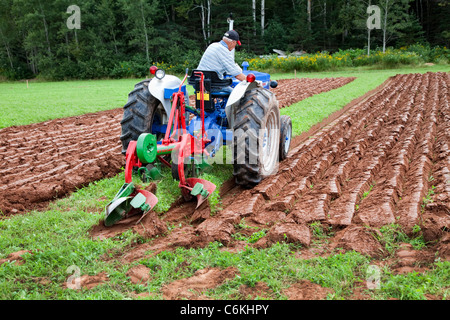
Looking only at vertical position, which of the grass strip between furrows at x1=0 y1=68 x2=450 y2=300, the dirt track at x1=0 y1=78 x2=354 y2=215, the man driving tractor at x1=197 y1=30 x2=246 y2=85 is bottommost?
the grass strip between furrows at x1=0 y1=68 x2=450 y2=300

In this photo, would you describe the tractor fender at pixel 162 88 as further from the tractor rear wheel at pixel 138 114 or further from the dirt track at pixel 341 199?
the dirt track at pixel 341 199

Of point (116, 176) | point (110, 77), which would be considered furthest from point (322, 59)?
point (116, 176)

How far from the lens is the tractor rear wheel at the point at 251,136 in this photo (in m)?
4.91

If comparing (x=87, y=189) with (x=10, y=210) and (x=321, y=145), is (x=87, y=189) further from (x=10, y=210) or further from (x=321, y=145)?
(x=321, y=145)

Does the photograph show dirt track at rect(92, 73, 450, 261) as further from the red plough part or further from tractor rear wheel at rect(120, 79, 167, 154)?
tractor rear wheel at rect(120, 79, 167, 154)

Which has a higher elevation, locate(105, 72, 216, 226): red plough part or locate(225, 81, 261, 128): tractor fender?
locate(225, 81, 261, 128): tractor fender

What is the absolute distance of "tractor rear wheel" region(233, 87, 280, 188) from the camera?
4914mm

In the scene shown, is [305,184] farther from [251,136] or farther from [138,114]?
[138,114]

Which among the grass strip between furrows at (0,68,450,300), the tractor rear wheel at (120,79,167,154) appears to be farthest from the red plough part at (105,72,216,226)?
the tractor rear wheel at (120,79,167,154)

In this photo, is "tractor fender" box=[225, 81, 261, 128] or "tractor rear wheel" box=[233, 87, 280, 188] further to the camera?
"tractor fender" box=[225, 81, 261, 128]

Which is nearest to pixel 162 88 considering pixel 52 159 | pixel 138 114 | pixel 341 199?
pixel 138 114

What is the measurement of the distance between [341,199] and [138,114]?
2665mm

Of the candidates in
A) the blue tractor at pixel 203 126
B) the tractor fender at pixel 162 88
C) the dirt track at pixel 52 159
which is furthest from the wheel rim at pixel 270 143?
the dirt track at pixel 52 159

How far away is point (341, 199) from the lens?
4629mm
